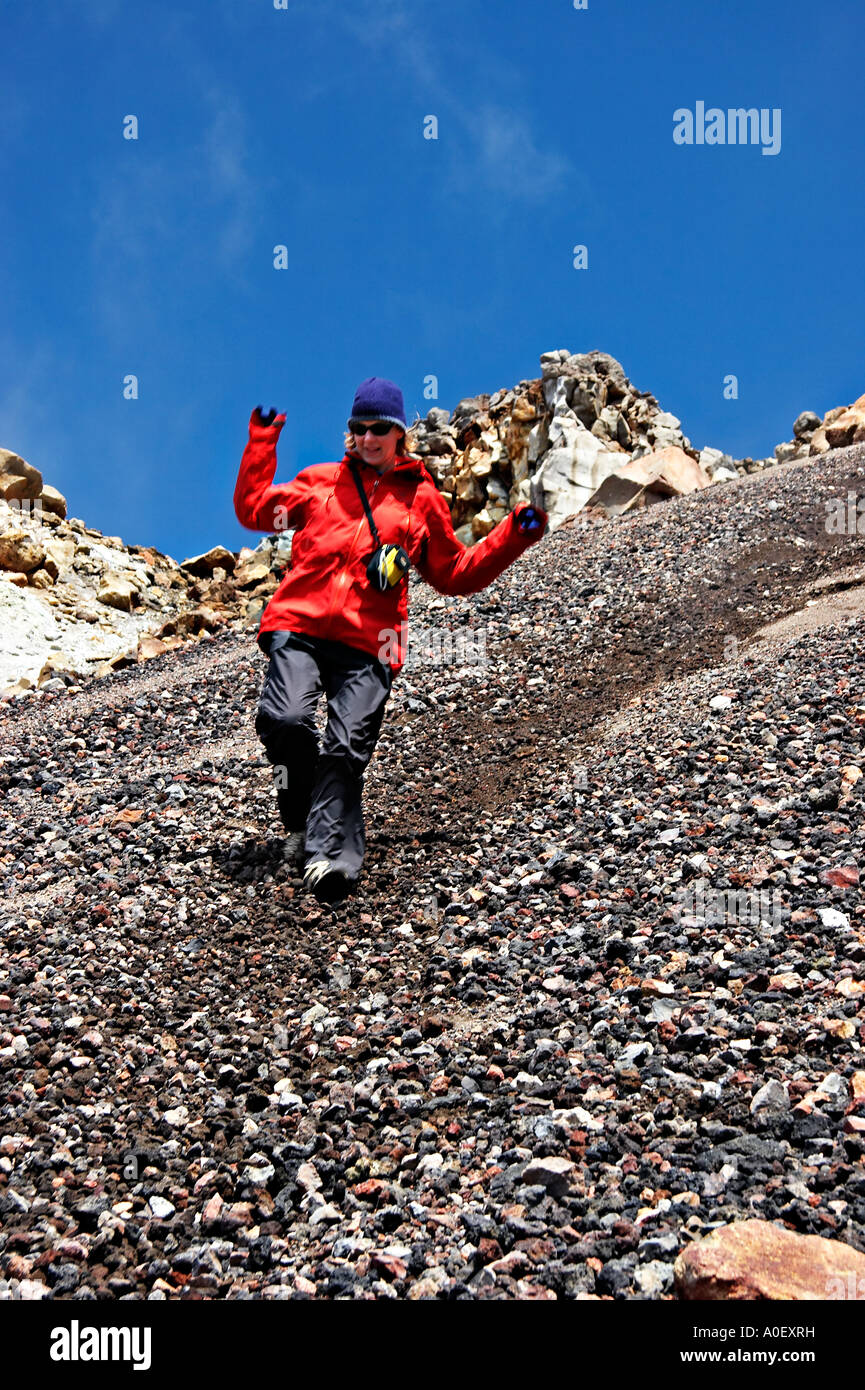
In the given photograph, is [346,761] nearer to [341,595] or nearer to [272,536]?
[341,595]

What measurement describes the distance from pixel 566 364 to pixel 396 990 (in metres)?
38.7

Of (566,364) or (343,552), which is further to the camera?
(566,364)

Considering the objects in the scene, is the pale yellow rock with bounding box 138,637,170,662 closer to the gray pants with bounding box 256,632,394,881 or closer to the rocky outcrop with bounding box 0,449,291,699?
the rocky outcrop with bounding box 0,449,291,699

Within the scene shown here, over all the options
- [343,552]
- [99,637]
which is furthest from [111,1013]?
[99,637]

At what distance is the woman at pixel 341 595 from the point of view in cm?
707

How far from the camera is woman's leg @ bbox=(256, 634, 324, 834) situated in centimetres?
705

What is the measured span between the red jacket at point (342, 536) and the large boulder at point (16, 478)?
24.0 meters

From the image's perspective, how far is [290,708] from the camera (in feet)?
23.1

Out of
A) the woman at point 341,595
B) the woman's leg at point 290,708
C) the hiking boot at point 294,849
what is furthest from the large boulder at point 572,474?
the woman's leg at point 290,708

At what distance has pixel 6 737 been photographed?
13.1 m

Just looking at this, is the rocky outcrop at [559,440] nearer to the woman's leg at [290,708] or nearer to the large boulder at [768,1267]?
the woman's leg at [290,708]

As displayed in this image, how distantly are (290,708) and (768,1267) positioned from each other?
4724 millimetres

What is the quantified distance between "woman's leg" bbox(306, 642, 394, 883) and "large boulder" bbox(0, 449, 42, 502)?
81.0 ft

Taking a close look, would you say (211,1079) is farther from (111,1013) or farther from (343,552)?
(343,552)
